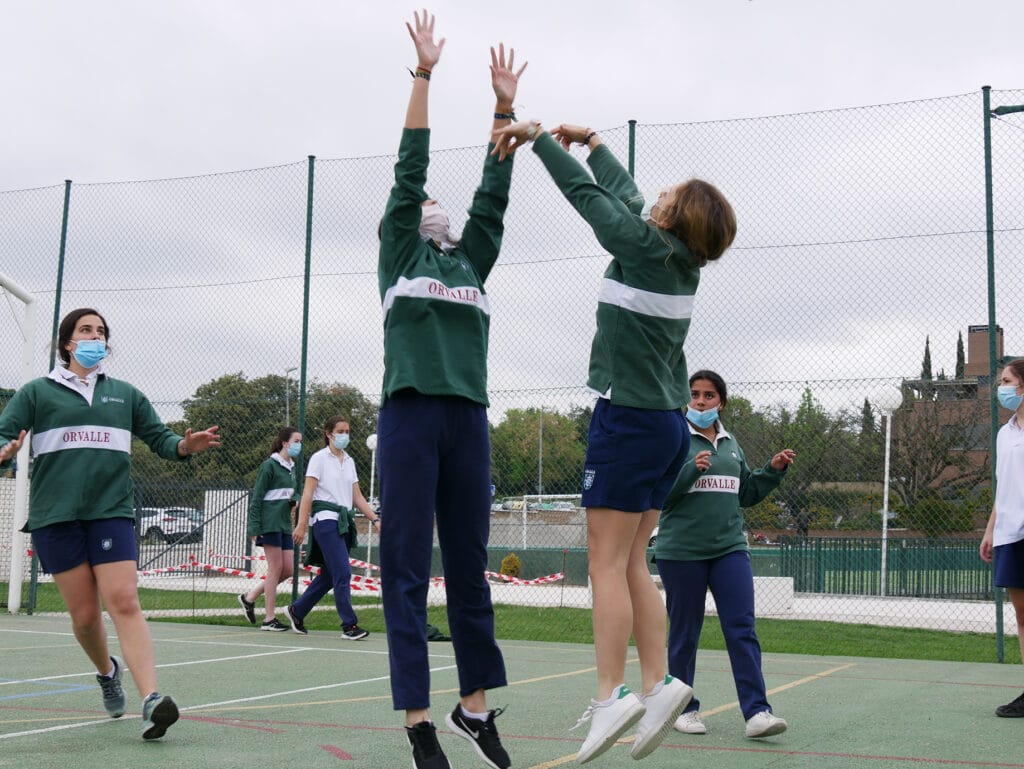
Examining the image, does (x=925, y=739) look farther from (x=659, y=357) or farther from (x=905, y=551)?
(x=905, y=551)

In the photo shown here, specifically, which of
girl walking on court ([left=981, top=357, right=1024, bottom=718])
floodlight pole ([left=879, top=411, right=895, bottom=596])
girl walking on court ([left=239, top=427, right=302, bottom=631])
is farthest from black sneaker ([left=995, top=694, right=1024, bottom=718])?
floodlight pole ([left=879, top=411, right=895, bottom=596])

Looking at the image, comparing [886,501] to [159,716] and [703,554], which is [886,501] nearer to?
[703,554]

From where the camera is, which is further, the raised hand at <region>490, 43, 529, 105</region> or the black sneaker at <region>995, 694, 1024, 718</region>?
the black sneaker at <region>995, 694, 1024, 718</region>

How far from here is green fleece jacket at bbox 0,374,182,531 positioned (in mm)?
4902

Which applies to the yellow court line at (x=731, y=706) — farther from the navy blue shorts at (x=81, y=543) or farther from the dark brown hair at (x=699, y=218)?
the navy blue shorts at (x=81, y=543)

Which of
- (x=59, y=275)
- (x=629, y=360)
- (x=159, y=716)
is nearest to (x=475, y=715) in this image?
(x=629, y=360)

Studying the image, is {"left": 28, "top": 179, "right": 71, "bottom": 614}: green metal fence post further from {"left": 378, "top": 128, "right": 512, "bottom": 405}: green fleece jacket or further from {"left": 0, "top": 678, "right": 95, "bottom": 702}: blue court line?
{"left": 378, "top": 128, "right": 512, "bottom": 405}: green fleece jacket

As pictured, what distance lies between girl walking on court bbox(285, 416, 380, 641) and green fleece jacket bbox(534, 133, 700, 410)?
6.06 m

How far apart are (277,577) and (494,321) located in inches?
124

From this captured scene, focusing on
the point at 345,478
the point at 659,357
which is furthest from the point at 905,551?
the point at 659,357

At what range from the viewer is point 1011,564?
6.05 m

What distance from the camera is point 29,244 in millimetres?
13258

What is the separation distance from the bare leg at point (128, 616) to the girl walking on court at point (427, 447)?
5.09 ft

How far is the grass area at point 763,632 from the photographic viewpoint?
33.9 feet
